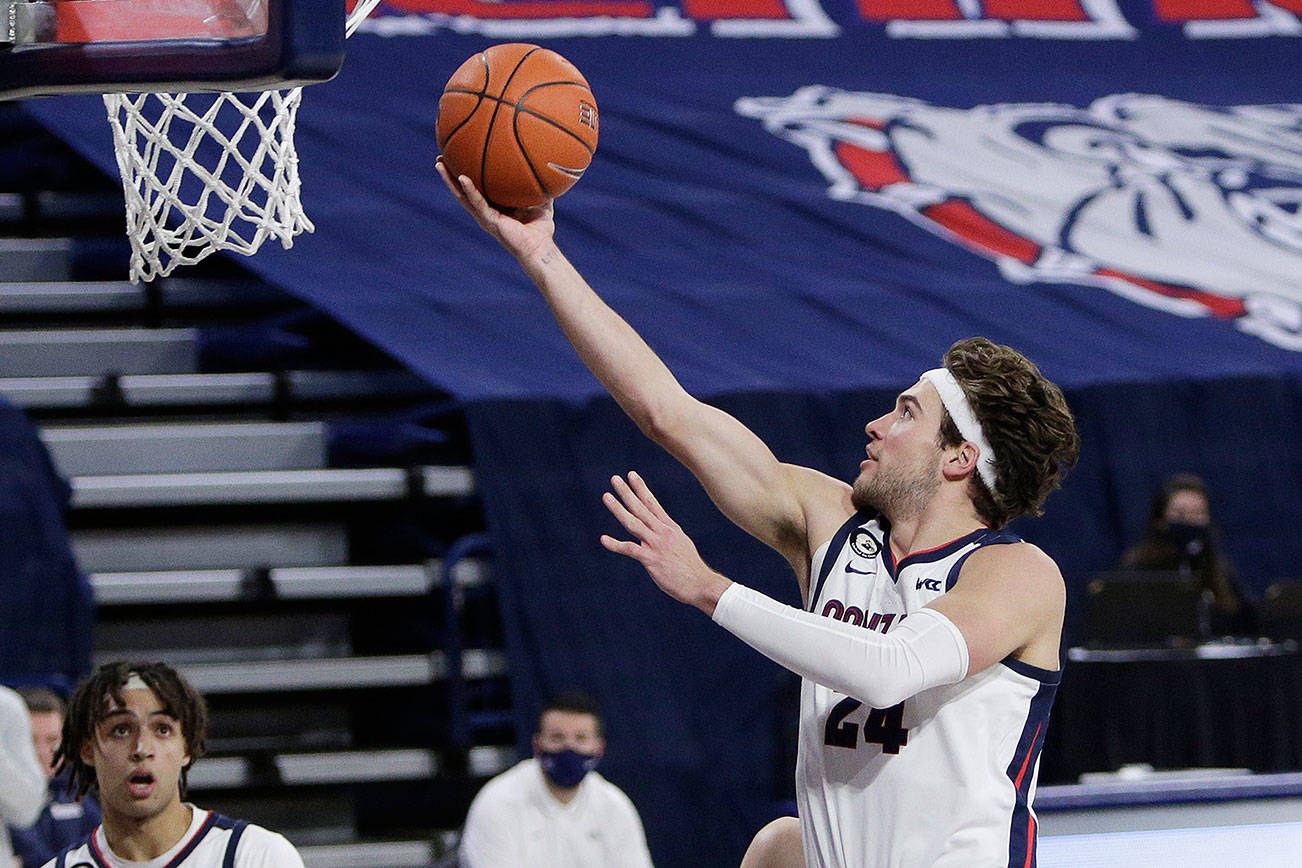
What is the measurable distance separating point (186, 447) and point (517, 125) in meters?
5.44

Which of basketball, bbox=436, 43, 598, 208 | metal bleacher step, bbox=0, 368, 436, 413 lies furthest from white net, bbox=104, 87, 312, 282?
metal bleacher step, bbox=0, 368, 436, 413

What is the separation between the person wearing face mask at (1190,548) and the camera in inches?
374

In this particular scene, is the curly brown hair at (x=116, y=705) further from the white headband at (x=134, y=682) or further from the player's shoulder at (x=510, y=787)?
the player's shoulder at (x=510, y=787)

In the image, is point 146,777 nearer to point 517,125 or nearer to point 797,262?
point 517,125

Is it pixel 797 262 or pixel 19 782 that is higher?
pixel 797 262

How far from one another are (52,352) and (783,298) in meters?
3.69

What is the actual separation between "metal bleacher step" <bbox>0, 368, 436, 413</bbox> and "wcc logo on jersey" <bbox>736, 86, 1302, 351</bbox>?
3404 mm

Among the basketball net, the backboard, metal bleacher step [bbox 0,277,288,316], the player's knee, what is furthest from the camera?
metal bleacher step [bbox 0,277,288,316]

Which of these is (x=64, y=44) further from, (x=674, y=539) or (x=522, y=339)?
(x=522, y=339)

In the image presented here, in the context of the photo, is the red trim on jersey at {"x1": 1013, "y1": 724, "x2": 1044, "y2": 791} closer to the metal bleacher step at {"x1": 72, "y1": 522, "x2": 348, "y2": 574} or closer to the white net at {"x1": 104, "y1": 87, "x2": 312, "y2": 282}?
the white net at {"x1": 104, "y1": 87, "x2": 312, "y2": 282}

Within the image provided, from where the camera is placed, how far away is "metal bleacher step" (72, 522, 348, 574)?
8.91 meters

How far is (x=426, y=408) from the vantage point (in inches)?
349

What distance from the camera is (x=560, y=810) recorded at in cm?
789

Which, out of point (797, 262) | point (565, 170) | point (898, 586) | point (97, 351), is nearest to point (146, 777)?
point (565, 170)
